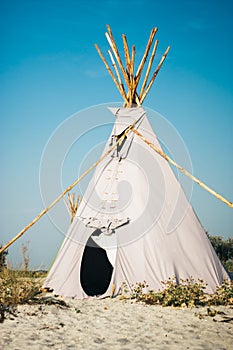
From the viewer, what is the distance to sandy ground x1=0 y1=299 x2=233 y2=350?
3714 mm

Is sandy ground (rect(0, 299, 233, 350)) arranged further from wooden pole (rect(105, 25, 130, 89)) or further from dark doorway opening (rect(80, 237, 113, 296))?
wooden pole (rect(105, 25, 130, 89))

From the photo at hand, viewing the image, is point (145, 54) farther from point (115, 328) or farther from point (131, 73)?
point (115, 328)

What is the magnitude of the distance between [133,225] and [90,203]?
912mm

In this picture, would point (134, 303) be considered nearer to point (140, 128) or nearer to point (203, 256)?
point (203, 256)

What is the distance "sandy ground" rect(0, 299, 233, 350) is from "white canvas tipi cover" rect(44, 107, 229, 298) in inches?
29.0

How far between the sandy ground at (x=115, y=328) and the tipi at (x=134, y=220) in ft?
2.50

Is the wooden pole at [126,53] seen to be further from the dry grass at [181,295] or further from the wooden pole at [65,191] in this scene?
the dry grass at [181,295]

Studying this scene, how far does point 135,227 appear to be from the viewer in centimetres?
602

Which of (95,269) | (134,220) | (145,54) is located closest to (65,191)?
(134,220)

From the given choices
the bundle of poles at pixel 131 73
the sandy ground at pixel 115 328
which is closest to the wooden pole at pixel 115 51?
the bundle of poles at pixel 131 73

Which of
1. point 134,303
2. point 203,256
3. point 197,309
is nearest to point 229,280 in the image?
point 203,256

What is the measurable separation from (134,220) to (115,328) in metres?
2.12

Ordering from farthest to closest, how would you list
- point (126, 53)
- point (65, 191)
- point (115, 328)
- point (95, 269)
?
point (95, 269)
point (126, 53)
point (65, 191)
point (115, 328)

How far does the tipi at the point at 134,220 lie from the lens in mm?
5855
